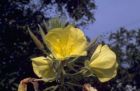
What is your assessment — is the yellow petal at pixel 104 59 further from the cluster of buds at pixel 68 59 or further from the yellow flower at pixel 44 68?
the yellow flower at pixel 44 68

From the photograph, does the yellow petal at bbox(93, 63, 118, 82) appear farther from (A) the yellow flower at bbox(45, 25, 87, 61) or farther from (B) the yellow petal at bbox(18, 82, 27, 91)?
(B) the yellow petal at bbox(18, 82, 27, 91)

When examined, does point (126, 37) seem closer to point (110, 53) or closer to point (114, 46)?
point (114, 46)

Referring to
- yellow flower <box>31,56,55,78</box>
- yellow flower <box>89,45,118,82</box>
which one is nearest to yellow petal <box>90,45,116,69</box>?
yellow flower <box>89,45,118,82</box>

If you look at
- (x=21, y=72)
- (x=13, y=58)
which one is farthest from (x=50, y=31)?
(x=13, y=58)

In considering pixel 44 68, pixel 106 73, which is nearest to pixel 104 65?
pixel 106 73

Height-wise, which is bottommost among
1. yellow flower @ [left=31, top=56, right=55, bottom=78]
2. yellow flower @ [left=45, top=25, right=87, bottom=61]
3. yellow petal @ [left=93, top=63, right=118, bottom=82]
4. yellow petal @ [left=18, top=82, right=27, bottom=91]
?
yellow petal @ [left=18, top=82, right=27, bottom=91]

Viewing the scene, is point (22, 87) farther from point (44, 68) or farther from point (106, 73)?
point (106, 73)
